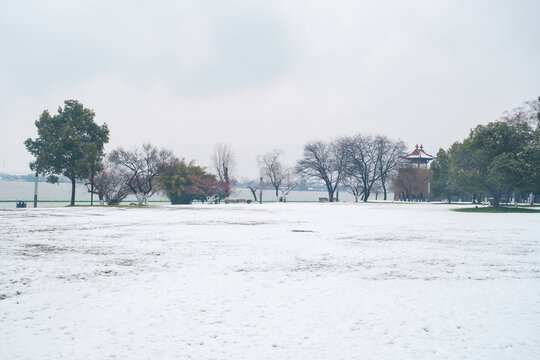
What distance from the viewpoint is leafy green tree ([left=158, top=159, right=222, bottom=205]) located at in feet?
174

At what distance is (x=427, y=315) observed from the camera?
620 centimetres

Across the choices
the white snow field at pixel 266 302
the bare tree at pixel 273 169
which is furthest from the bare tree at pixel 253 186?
the white snow field at pixel 266 302

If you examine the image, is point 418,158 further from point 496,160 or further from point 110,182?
point 110,182

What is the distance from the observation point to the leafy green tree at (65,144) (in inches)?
1554

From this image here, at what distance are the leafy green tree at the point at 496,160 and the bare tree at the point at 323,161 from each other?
28.5 metres

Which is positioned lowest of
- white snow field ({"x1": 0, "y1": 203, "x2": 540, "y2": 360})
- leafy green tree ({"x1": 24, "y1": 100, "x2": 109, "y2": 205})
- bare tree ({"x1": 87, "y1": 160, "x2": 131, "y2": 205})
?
white snow field ({"x1": 0, "y1": 203, "x2": 540, "y2": 360})

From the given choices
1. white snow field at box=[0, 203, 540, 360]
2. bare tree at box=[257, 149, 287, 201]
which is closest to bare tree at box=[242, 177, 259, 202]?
bare tree at box=[257, 149, 287, 201]

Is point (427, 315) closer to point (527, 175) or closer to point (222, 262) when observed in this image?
point (222, 262)

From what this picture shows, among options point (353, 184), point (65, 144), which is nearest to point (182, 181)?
point (65, 144)

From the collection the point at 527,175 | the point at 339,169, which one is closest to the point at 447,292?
the point at 527,175

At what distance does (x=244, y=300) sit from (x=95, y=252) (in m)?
6.46

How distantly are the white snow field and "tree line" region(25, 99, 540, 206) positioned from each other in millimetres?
29664

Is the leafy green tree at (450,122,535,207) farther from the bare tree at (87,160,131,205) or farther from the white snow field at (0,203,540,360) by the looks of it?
the bare tree at (87,160,131,205)

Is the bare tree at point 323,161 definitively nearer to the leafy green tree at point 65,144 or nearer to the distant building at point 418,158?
the distant building at point 418,158
